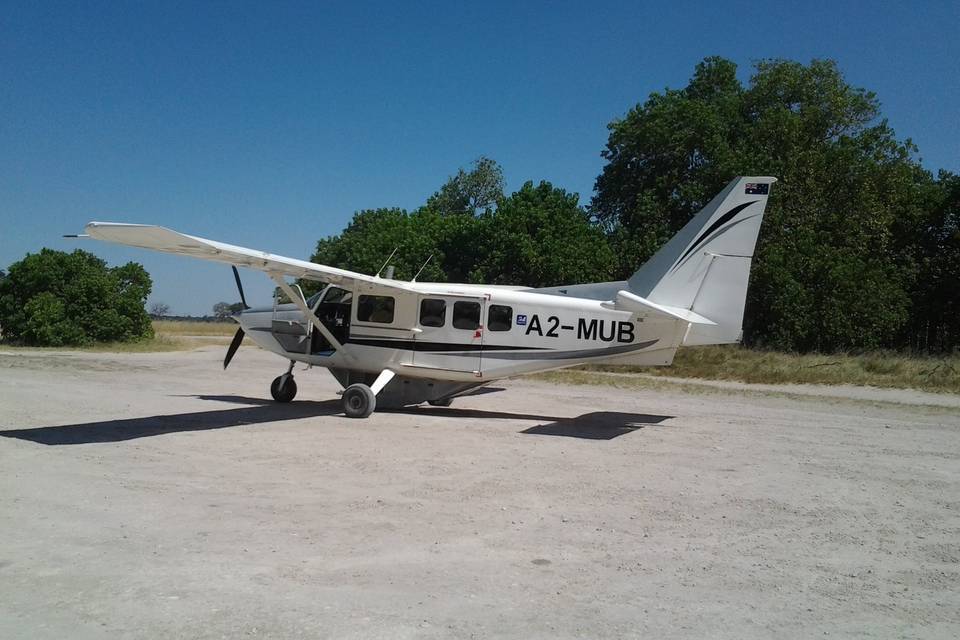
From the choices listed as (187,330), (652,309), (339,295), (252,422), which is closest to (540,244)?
(339,295)

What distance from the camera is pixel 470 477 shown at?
873cm

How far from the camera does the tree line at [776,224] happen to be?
3588 centimetres

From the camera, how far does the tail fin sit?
13344 millimetres

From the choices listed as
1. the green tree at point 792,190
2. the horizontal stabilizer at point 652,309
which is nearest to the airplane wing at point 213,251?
the horizontal stabilizer at point 652,309

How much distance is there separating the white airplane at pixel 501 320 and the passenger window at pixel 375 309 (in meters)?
0.02

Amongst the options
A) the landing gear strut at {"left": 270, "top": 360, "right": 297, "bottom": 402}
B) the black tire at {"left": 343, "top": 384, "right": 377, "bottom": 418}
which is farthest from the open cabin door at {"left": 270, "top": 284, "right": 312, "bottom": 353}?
the black tire at {"left": 343, "top": 384, "right": 377, "bottom": 418}

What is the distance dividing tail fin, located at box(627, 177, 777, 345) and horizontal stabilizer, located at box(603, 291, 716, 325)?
110mm

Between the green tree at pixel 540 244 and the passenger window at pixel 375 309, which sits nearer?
the passenger window at pixel 375 309

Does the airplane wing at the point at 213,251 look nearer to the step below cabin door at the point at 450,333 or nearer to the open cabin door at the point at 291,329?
the step below cabin door at the point at 450,333

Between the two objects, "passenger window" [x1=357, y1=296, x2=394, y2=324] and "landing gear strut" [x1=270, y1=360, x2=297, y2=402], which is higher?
"passenger window" [x1=357, y1=296, x2=394, y2=324]

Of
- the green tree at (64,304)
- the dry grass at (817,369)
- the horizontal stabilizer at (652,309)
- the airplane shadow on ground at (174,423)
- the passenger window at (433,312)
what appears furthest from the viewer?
the green tree at (64,304)

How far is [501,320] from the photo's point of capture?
14.3 metres

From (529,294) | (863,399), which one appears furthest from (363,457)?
(863,399)

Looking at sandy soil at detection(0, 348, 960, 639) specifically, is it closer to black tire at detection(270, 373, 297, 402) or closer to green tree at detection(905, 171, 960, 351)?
black tire at detection(270, 373, 297, 402)
